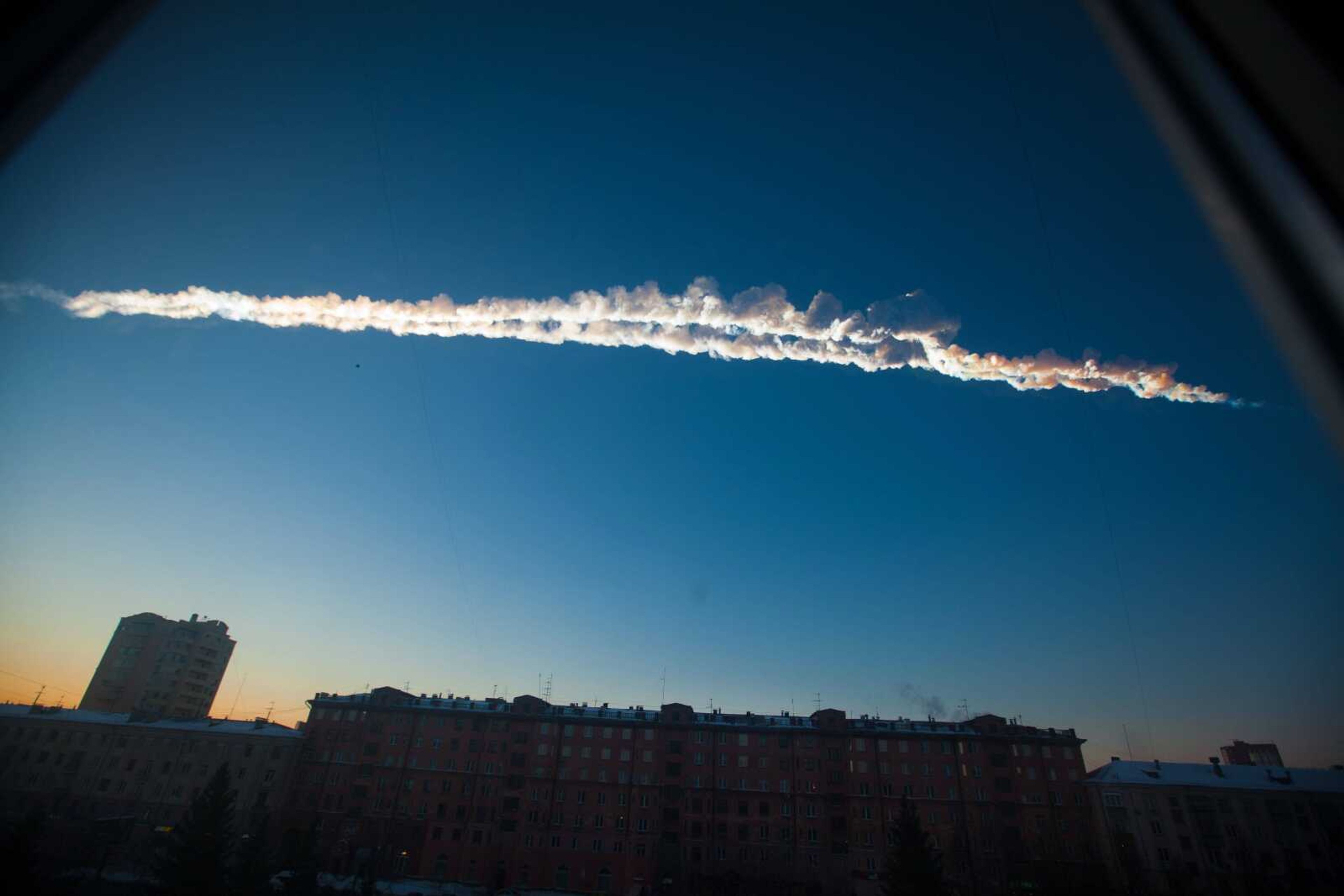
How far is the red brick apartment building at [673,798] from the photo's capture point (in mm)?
40750

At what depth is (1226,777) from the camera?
131 ft

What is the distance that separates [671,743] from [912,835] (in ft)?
64.3

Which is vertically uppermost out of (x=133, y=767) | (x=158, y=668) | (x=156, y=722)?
(x=158, y=668)

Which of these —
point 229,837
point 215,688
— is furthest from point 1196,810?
point 215,688

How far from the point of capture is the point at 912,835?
107 ft

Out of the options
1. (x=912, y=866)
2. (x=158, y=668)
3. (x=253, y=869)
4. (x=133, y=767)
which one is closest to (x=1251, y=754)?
(x=912, y=866)

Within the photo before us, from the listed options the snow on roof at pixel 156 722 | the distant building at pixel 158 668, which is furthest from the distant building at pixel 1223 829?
the distant building at pixel 158 668

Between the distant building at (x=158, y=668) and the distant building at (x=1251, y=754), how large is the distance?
330ft

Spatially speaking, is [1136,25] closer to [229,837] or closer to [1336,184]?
[1336,184]

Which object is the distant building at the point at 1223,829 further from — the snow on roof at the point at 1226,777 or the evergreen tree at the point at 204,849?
the evergreen tree at the point at 204,849

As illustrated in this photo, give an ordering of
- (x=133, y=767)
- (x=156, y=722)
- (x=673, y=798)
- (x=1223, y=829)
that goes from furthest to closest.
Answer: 1. (x=156, y=722)
2. (x=673, y=798)
3. (x=133, y=767)
4. (x=1223, y=829)

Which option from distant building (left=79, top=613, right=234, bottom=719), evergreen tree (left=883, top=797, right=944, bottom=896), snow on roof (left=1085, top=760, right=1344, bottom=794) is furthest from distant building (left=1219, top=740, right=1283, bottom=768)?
distant building (left=79, top=613, right=234, bottom=719)

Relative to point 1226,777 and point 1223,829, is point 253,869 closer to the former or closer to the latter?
point 1223,829

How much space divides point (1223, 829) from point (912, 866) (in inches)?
871
